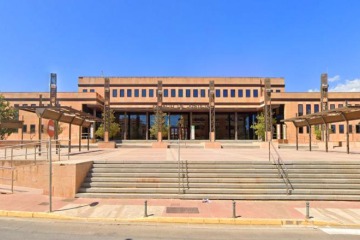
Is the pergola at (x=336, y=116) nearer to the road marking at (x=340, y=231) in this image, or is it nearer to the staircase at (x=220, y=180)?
the staircase at (x=220, y=180)

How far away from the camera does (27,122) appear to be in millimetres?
54812

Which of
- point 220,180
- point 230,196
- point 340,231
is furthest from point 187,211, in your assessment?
point 340,231

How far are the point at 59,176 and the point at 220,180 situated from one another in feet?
23.2

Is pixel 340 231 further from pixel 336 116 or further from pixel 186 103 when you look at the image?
pixel 186 103

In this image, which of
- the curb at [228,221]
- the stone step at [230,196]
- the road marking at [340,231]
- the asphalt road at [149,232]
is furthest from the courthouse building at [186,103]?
the road marking at [340,231]

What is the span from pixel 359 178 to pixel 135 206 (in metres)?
10.2

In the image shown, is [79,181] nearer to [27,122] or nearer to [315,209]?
[315,209]

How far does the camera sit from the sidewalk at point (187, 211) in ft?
29.2

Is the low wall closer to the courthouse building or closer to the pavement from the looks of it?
the pavement

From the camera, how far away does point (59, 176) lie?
12188 millimetres

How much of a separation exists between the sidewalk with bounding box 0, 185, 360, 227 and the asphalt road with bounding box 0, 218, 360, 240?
386 millimetres

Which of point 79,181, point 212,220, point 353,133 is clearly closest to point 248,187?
point 212,220

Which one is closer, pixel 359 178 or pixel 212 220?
pixel 212 220

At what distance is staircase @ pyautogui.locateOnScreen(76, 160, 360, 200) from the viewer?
12.0 metres
